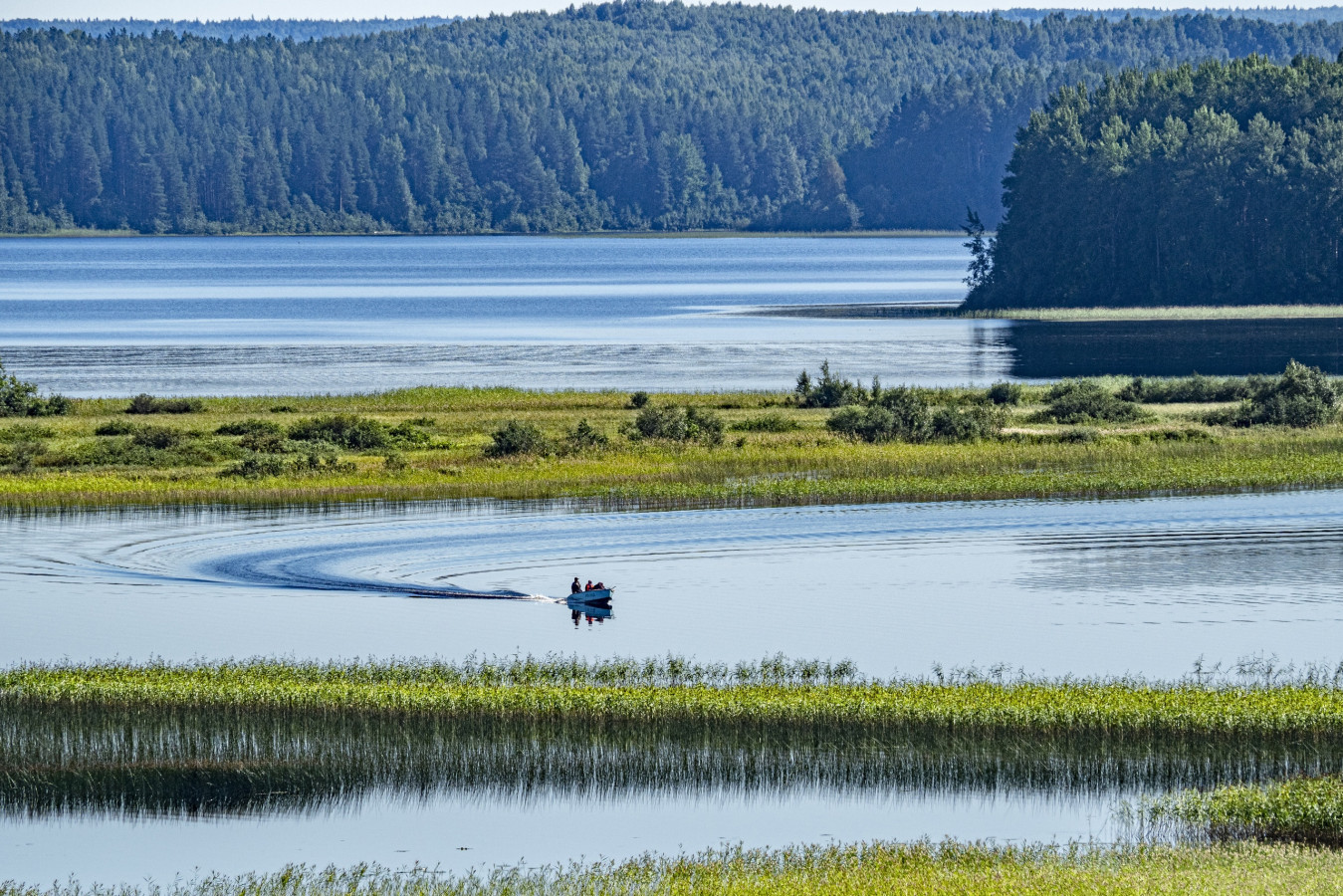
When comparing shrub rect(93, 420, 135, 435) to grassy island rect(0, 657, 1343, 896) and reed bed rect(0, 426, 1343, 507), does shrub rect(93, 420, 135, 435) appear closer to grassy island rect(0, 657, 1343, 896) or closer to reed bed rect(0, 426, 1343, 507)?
reed bed rect(0, 426, 1343, 507)

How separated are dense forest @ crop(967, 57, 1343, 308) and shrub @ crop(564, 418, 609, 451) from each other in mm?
97070

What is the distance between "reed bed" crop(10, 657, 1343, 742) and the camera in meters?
28.2

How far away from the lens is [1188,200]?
502ft

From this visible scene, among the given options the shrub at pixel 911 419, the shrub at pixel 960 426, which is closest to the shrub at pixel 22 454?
the shrub at pixel 911 419

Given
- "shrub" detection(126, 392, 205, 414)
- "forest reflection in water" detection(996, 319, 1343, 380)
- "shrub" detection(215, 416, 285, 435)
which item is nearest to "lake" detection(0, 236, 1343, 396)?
"forest reflection in water" detection(996, 319, 1343, 380)

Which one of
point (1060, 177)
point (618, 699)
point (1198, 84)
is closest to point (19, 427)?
point (618, 699)

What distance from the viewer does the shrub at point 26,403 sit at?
7625 centimetres

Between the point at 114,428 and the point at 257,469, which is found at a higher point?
the point at 114,428

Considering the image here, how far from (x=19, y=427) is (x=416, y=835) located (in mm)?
49917

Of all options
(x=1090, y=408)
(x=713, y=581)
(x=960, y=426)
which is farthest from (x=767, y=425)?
(x=713, y=581)

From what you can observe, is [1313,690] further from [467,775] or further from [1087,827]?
[467,775]

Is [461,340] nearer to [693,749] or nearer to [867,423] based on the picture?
[867,423]

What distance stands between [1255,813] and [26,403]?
62935 millimetres

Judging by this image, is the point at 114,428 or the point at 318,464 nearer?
the point at 318,464
